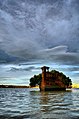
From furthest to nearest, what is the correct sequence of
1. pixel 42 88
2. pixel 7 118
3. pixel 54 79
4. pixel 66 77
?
pixel 66 77 → pixel 54 79 → pixel 42 88 → pixel 7 118

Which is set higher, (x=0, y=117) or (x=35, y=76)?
(x=35, y=76)

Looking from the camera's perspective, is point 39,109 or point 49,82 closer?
point 39,109

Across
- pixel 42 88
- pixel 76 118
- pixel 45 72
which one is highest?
pixel 45 72

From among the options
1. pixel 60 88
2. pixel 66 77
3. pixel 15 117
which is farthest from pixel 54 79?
pixel 15 117

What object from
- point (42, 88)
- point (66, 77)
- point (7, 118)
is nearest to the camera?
point (7, 118)

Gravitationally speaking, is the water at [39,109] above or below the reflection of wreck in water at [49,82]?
below

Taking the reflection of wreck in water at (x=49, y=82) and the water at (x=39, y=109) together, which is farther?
the reflection of wreck in water at (x=49, y=82)

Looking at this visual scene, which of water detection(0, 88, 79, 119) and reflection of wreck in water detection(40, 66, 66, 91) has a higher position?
reflection of wreck in water detection(40, 66, 66, 91)

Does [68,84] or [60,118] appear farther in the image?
[68,84]

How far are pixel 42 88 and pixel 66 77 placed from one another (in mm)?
64714

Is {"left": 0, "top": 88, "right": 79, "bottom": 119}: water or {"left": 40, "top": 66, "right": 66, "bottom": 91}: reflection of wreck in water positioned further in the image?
{"left": 40, "top": 66, "right": 66, "bottom": 91}: reflection of wreck in water

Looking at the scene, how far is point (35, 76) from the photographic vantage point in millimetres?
180000

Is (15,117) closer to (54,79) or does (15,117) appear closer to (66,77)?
(54,79)

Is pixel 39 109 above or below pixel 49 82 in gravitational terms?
below
